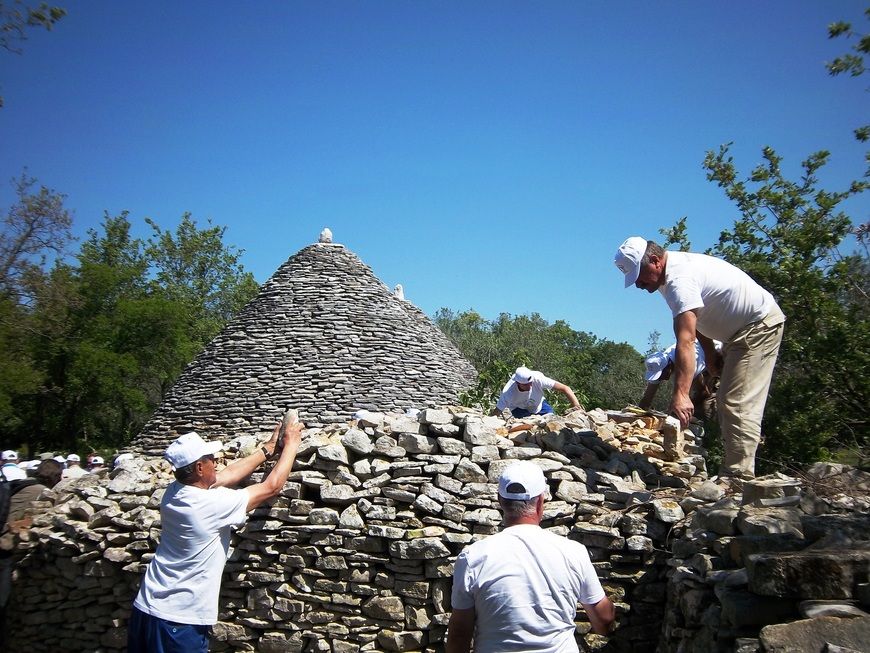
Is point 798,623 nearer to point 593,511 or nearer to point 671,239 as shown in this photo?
point 593,511

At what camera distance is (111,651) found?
5.80m

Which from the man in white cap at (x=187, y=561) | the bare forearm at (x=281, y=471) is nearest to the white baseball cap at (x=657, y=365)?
the bare forearm at (x=281, y=471)

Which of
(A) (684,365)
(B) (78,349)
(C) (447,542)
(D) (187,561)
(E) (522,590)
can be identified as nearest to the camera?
(E) (522,590)

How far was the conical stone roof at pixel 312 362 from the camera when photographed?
55.2ft

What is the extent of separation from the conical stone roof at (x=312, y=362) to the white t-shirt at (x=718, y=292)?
12301mm

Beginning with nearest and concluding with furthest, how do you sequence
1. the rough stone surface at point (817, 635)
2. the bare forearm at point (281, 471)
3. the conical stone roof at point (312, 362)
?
the rough stone surface at point (817, 635)
the bare forearm at point (281, 471)
the conical stone roof at point (312, 362)

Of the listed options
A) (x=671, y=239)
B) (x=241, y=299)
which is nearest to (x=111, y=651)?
(x=671, y=239)

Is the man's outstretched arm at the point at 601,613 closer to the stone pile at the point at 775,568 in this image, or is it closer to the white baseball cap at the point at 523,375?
the stone pile at the point at 775,568

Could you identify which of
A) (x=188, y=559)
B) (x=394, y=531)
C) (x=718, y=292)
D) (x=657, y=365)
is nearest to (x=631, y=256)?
(x=718, y=292)

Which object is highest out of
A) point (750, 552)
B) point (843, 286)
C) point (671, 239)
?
point (671, 239)

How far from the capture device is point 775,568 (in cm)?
279

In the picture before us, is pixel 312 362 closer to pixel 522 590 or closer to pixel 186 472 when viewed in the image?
pixel 186 472

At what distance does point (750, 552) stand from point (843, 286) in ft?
24.5

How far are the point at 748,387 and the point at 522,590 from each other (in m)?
2.82
